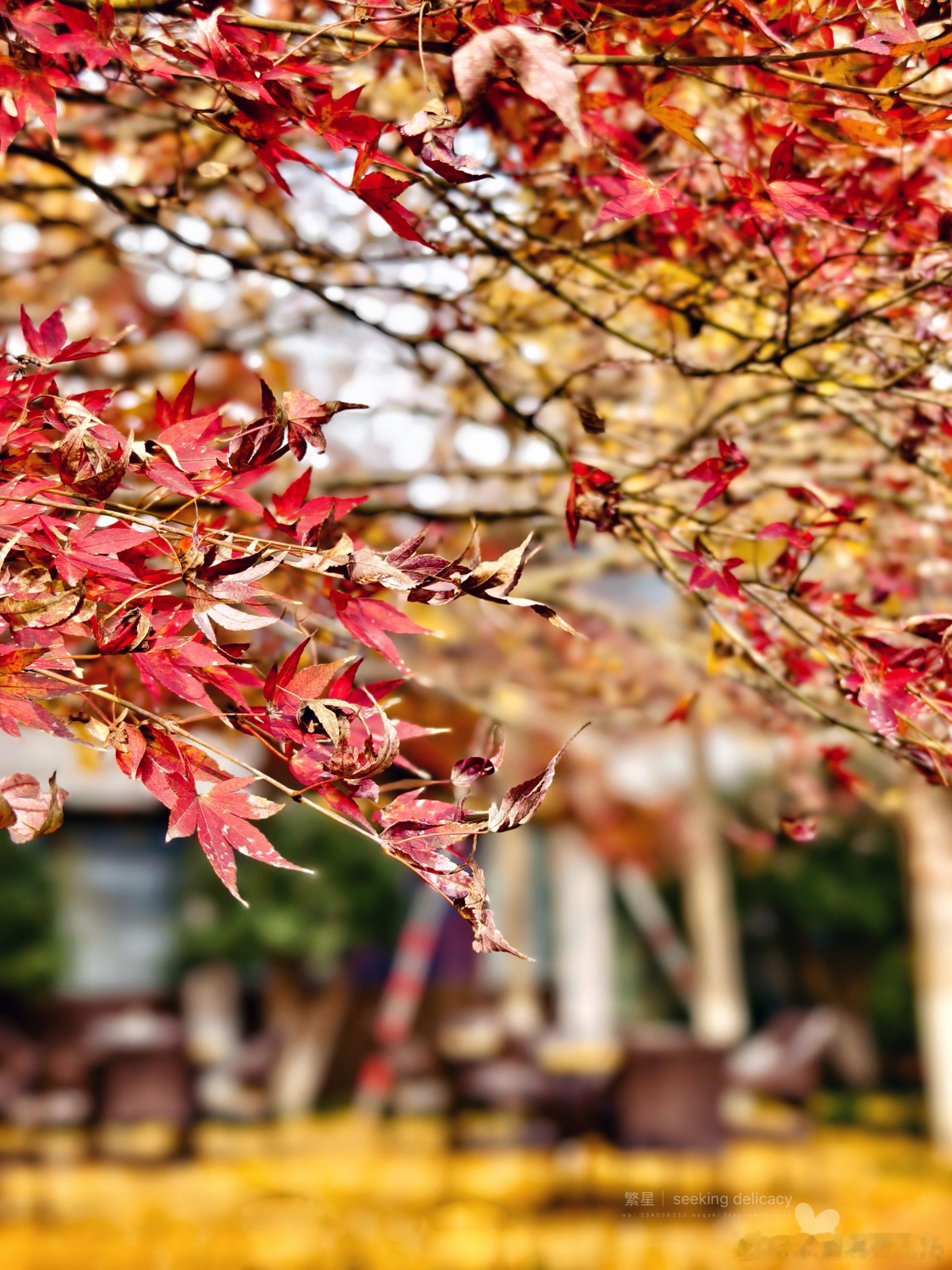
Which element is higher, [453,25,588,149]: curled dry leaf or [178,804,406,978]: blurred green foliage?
[453,25,588,149]: curled dry leaf

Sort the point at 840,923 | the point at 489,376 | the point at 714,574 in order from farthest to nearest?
1. the point at 840,923
2. the point at 489,376
3. the point at 714,574

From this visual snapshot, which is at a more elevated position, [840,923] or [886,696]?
[886,696]

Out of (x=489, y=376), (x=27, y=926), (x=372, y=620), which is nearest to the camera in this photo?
(x=372, y=620)

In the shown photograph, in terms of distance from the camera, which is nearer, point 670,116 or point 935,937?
point 670,116

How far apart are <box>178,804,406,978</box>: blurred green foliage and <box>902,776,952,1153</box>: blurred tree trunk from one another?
15.1 ft

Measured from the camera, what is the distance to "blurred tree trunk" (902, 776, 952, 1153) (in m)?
7.19

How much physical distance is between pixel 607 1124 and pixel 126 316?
17.8 ft

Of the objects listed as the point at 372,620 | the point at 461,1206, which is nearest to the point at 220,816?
the point at 372,620

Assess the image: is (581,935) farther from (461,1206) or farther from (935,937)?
(461,1206)

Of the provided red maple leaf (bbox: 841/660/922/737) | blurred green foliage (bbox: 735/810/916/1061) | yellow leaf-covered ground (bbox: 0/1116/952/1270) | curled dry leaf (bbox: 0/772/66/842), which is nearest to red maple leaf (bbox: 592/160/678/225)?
red maple leaf (bbox: 841/660/922/737)

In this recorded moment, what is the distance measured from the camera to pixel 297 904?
10.4m

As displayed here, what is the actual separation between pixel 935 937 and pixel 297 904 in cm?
563

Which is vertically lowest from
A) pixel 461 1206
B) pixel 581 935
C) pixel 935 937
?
pixel 581 935

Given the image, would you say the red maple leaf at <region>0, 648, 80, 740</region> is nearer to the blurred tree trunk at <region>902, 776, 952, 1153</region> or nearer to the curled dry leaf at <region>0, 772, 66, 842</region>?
the curled dry leaf at <region>0, 772, 66, 842</region>
